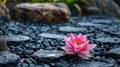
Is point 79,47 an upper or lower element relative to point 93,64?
upper

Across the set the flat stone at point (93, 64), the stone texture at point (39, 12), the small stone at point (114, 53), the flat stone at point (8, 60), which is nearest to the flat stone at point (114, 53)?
the small stone at point (114, 53)

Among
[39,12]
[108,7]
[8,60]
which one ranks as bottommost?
[108,7]

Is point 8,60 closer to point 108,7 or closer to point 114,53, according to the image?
point 114,53

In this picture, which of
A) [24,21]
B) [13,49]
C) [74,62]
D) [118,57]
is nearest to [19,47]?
[13,49]

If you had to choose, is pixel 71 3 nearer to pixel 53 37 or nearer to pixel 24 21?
pixel 24 21

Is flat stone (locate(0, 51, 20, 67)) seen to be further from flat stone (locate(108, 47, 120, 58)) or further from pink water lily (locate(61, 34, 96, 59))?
flat stone (locate(108, 47, 120, 58))

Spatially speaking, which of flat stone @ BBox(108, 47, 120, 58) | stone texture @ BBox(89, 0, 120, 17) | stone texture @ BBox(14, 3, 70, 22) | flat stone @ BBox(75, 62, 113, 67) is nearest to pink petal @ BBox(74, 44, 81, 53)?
flat stone @ BBox(75, 62, 113, 67)

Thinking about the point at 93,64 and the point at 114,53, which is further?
the point at 114,53

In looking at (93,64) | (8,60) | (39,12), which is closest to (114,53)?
(93,64)
